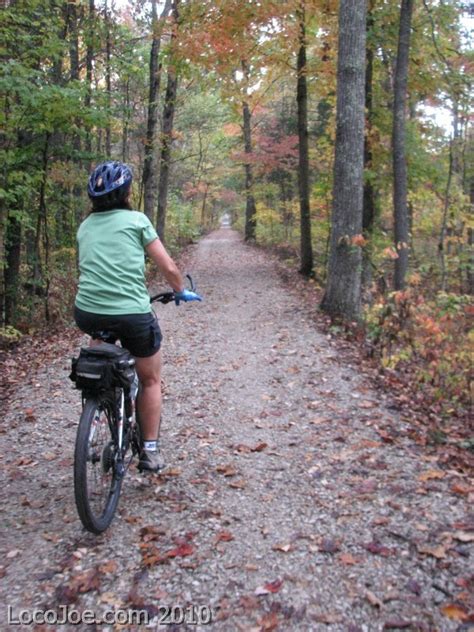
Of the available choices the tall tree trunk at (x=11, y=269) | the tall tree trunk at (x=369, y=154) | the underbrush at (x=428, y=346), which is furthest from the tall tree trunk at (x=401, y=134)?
the tall tree trunk at (x=11, y=269)

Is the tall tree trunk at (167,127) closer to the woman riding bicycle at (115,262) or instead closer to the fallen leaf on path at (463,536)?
the woman riding bicycle at (115,262)

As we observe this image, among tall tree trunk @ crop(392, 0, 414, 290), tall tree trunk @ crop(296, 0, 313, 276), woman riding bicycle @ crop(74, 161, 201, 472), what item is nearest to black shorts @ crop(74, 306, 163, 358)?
woman riding bicycle @ crop(74, 161, 201, 472)

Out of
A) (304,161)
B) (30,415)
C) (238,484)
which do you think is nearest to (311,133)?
(304,161)

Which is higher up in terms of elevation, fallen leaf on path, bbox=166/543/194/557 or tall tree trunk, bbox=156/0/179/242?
tall tree trunk, bbox=156/0/179/242

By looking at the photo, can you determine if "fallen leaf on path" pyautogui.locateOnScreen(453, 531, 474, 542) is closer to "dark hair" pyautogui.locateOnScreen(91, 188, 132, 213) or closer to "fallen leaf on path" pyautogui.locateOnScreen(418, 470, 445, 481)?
"fallen leaf on path" pyautogui.locateOnScreen(418, 470, 445, 481)

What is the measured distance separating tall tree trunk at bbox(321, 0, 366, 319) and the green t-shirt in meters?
5.90

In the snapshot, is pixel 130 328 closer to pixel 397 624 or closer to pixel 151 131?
pixel 397 624

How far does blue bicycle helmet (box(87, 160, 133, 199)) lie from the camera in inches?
132

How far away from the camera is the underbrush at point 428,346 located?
5970mm

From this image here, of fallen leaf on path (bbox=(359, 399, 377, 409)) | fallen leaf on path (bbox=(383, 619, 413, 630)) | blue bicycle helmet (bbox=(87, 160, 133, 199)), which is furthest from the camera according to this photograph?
fallen leaf on path (bbox=(359, 399, 377, 409))

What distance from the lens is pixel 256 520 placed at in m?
3.64

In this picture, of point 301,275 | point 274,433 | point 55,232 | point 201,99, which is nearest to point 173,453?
point 274,433

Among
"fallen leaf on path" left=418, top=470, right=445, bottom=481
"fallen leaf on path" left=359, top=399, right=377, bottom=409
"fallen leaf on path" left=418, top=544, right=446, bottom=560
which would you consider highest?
"fallen leaf on path" left=359, top=399, right=377, bottom=409

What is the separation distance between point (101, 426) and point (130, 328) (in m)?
0.66
